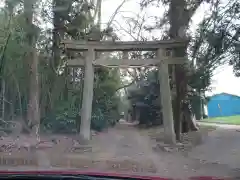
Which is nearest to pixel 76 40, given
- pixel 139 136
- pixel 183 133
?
pixel 139 136

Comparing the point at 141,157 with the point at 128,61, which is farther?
the point at 128,61

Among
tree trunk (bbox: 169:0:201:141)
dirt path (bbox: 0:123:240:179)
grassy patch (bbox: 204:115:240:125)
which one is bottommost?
dirt path (bbox: 0:123:240:179)

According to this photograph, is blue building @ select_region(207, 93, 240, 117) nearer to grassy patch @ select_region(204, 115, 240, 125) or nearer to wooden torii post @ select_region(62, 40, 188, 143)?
grassy patch @ select_region(204, 115, 240, 125)

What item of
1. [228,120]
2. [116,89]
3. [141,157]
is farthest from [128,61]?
[228,120]

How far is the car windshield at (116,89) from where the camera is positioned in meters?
5.88

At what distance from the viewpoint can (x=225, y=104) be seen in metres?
6.38

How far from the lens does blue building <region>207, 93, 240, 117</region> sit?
623 cm

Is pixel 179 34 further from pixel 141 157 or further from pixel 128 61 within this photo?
pixel 141 157

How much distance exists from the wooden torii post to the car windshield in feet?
0.06

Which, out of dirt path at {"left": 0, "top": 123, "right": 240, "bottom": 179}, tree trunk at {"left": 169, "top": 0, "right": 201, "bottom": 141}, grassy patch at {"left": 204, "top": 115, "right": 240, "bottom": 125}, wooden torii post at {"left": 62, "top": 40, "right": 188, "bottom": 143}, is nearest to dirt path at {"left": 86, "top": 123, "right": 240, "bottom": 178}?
dirt path at {"left": 0, "top": 123, "right": 240, "bottom": 179}

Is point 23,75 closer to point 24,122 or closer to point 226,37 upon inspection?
point 24,122

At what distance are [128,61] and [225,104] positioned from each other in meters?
1.94

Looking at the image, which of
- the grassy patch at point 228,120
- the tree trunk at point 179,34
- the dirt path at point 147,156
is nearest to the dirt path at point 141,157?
the dirt path at point 147,156

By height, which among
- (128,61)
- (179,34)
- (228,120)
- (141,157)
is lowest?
(141,157)
